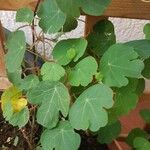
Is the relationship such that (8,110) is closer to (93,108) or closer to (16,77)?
(16,77)

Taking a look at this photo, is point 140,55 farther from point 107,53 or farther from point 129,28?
point 129,28

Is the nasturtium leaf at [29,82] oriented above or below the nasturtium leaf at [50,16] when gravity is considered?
below

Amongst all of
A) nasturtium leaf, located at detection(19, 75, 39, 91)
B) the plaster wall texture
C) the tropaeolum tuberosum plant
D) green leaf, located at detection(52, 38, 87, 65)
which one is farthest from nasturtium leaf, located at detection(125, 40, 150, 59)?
the plaster wall texture

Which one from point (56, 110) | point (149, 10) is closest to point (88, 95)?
point (56, 110)

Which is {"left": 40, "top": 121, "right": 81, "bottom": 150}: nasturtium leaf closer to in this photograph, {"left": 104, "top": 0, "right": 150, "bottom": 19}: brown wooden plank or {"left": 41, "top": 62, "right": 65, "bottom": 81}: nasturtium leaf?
{"left": 41, "top": 62, "right": 65, "bottom": 81}: nasturtium leaf

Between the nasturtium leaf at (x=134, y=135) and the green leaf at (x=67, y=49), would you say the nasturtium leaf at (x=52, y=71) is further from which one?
the nasturtium leaf at (x=134, y=135)

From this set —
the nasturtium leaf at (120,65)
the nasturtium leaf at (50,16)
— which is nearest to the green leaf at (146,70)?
the nasturtium leaf at (120,65)
